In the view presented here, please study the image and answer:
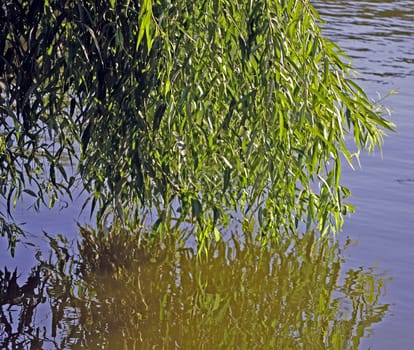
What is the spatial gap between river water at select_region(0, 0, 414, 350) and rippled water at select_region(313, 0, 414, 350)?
2 centimetres

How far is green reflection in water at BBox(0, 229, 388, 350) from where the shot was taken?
23.7 feet

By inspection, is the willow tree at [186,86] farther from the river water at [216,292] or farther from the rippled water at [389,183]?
the rippled water at [389,183]

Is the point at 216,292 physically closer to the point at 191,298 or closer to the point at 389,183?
the point at 191,298

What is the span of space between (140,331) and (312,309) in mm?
1368

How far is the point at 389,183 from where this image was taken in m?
A: 11.3

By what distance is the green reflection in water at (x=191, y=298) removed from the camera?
23.7 ft

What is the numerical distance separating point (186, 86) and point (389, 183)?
17.5ft

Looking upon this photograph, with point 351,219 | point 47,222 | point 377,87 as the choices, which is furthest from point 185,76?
point 377,87

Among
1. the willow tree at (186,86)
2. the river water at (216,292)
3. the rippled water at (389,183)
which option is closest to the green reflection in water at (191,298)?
the river water at (216,292)

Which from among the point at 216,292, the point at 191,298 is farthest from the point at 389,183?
the point at 191,298

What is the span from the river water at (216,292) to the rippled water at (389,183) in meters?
0.02

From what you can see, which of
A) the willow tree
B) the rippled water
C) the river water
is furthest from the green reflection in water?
the willow tree

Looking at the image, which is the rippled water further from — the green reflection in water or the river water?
the green reflection in water

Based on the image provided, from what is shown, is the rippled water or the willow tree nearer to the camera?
the willow tree
